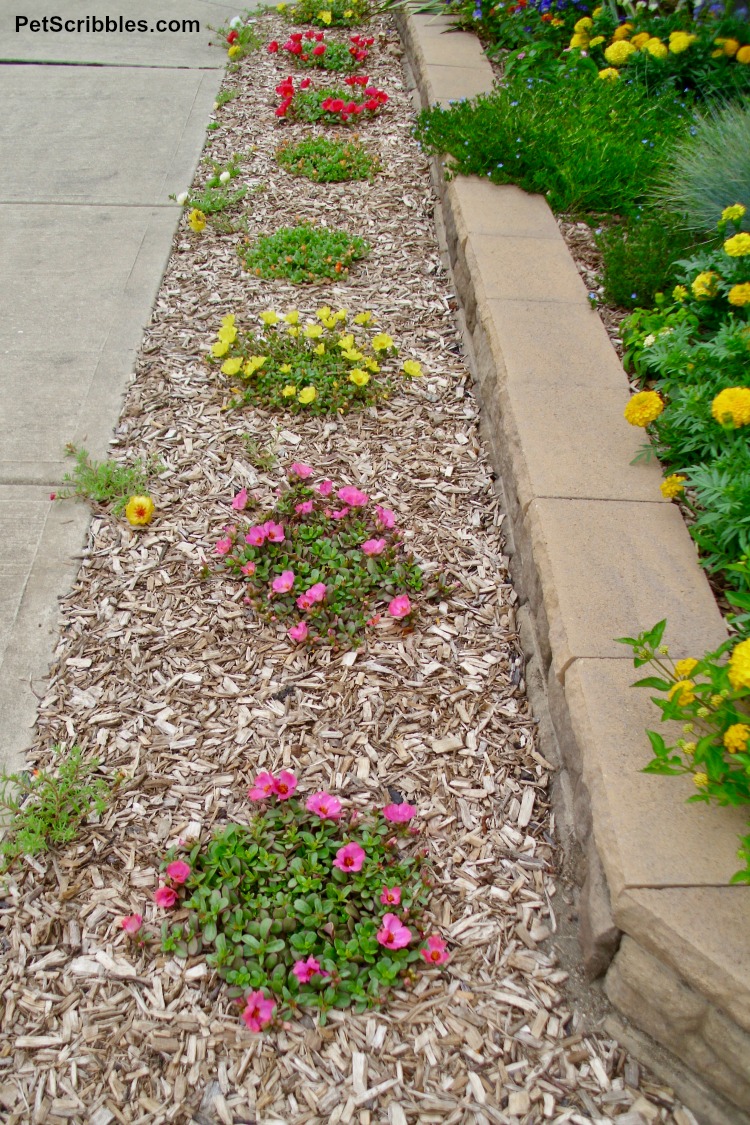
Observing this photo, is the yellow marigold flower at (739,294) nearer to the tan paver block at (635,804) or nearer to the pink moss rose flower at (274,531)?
the tan paver block at (635,804)

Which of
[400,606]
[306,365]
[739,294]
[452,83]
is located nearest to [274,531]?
[400,606]

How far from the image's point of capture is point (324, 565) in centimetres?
267

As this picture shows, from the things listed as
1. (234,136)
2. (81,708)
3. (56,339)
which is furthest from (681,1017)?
(234,136)

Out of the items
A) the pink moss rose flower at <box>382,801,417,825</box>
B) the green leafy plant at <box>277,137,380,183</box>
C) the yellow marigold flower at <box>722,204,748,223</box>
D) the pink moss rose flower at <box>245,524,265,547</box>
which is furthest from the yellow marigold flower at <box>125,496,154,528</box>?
the green leafy plant at <box>277,137,380,183</box>

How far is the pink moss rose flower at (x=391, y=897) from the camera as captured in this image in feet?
6.25

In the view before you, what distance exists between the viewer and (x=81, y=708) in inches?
94.4

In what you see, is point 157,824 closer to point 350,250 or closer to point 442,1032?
point 442,1032

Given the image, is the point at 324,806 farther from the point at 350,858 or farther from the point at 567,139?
the point at 567,139

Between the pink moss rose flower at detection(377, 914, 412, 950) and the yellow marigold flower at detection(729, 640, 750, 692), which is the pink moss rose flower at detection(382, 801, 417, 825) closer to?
the pink moss rose flower at detection(377, 914, 412, 950)

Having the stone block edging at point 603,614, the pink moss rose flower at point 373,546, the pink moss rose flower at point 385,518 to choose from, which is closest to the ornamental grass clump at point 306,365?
the stone block edging at point 603,614

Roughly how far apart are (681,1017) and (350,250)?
3583 millimetres

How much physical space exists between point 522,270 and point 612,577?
1856mm

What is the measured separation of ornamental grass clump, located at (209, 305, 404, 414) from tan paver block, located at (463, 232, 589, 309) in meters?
0.52

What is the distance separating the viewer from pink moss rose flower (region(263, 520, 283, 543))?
2.68 metres
